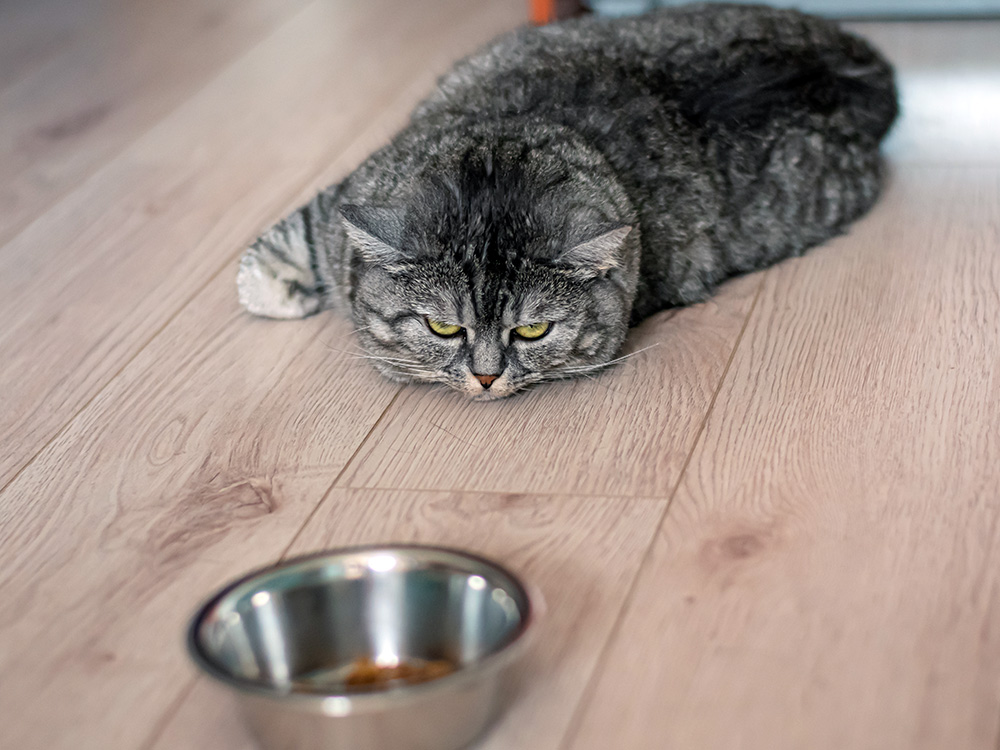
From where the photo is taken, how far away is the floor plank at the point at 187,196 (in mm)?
1948

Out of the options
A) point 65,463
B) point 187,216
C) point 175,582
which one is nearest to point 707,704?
point 175,582

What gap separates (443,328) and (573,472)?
314 mm

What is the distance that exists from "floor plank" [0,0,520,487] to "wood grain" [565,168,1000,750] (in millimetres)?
1015

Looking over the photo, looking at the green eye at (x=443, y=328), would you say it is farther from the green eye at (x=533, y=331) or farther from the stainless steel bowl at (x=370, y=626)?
the stainless steel bowl at (x=370, y=626)

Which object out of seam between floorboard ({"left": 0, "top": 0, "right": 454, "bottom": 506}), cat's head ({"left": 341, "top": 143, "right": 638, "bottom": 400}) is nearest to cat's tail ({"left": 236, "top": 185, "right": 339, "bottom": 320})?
seam between floorboard ({"left": 0, "top": 0, "right": 454, "bottom": 506})

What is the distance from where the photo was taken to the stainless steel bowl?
1.08m

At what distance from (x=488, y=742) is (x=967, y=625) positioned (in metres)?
0.56

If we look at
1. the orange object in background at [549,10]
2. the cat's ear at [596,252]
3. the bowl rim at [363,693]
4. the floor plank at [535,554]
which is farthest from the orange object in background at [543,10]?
the bowl rim at [363,693]

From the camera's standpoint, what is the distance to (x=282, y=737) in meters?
1.08

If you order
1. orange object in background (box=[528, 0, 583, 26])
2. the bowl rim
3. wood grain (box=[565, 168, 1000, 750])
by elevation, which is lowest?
wood grain (box=[565, 168, 1000, 750])

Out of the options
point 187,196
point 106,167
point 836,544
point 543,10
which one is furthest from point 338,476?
point 543,10

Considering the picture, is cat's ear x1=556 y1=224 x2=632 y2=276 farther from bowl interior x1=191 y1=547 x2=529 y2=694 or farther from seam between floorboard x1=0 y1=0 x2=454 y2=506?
seam between floorboard x1=0 y1=0 x2=454 y2=506

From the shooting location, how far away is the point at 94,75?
315 centimetres

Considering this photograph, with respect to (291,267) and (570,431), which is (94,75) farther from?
(570,431)
